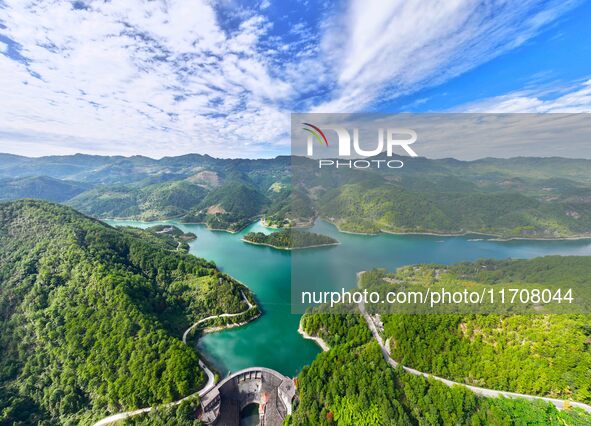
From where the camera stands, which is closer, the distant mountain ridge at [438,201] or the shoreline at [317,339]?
the shoreline at [317,339]

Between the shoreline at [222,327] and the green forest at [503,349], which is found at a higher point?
the green forest at [503,349]

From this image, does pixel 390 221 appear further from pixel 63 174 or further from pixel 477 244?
pixel 63 174

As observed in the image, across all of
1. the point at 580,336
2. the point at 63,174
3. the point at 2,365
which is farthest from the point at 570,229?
the point at 63,174

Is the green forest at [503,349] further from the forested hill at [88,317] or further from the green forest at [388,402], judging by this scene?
the forested hill at [88,317]

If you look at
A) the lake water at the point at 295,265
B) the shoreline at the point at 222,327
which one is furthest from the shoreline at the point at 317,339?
the shoreline at the point at 222,327

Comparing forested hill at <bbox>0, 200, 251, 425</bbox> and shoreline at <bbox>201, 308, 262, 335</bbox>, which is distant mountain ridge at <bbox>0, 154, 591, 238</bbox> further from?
forested hill at <bbox>0, 200, 251, 425</bbox>

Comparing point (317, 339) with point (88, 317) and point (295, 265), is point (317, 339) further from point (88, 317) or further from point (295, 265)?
point (88, 317)

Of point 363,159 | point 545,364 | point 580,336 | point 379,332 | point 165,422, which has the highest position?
point 363,159

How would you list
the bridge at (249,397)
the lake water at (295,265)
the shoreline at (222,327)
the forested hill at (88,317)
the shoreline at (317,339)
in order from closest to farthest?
1. the bridge at (249,397)
2. the forested hill at (88,317)
3. the lake water at (295,265)
4. the shoreline at (317,339)
5. the shoreline at (222,327)
